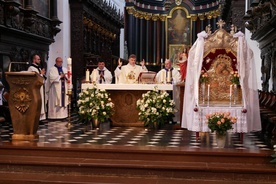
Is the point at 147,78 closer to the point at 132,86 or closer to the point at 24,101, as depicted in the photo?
the point at 132,86

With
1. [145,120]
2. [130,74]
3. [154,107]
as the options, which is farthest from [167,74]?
[145,120]

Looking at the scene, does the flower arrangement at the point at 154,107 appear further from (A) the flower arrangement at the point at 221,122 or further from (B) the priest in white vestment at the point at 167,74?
(A) the flower arrangement at the point at 221,122

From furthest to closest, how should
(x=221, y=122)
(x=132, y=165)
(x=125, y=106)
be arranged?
(x=125, y=106)
(x=221, y=122)
(x=132, y=165)

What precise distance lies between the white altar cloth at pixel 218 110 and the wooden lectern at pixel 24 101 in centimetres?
286

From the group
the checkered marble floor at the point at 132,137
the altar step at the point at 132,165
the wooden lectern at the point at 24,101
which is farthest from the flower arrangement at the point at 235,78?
the wooden lectern at the point at 24,101

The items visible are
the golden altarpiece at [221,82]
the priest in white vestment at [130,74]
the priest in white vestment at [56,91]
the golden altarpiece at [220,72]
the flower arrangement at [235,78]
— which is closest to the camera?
the golden altarpiece at [221,82]

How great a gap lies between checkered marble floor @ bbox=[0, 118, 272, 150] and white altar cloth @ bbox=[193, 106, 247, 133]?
27 cm

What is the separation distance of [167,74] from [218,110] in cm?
320

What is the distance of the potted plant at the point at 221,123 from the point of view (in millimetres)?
7344

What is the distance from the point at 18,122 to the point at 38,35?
21.0 ft

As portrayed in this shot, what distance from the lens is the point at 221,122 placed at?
24.1 feet

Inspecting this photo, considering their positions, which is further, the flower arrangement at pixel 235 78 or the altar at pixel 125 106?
the altar at pixel 125 106

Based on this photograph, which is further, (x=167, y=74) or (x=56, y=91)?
(x=56, y=91)

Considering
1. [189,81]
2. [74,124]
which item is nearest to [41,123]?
[74,124]
